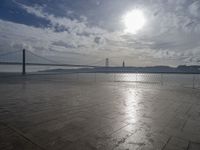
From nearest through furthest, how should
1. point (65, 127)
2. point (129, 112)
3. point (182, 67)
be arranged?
point (65, 127) → point (129, 112) → point (182, 67)

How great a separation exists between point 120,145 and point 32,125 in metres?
1.52

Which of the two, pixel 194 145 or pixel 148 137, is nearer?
pixel 194 145

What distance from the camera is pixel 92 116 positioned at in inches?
116

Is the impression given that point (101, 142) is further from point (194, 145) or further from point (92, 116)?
point (194, 145)

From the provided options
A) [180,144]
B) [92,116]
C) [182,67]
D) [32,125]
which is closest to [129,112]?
[92,116]

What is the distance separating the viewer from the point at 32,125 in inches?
94.3

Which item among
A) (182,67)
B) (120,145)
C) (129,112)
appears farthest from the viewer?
(182,67)

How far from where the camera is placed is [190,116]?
3084 mm

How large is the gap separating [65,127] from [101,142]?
75 centimetres

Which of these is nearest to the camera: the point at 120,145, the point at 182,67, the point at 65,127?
the point at 120,145

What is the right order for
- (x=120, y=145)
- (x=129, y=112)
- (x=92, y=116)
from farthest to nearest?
(x=129, y=112), (x=92, y=116), (x=120, y=145)

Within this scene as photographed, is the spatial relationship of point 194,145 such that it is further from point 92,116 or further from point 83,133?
point 92,116

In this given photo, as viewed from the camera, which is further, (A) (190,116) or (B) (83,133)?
(A) (190,116)

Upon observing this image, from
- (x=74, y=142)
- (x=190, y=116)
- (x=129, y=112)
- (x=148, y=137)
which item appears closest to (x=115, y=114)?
(x=129, y=112)
